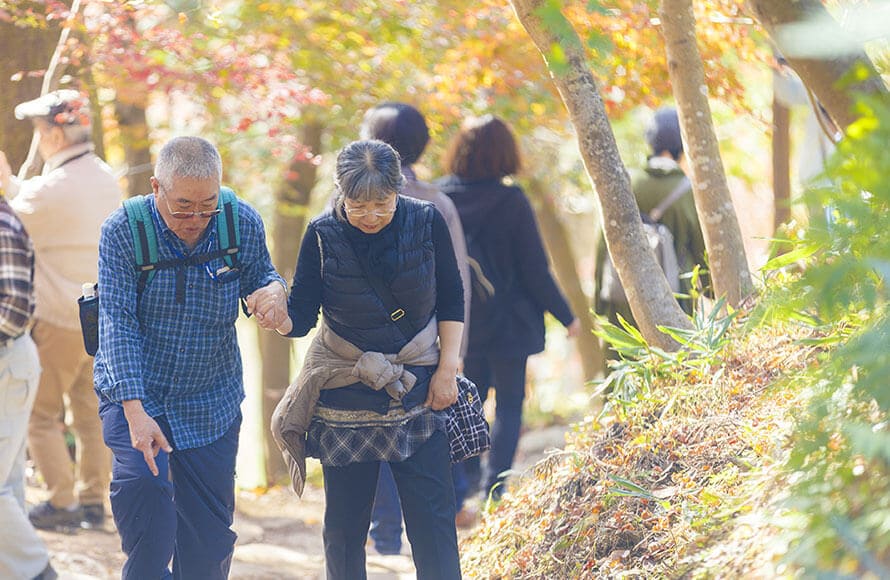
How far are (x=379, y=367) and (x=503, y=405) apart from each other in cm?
243

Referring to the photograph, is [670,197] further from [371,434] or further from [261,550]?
[261,550]

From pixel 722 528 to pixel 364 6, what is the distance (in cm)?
602

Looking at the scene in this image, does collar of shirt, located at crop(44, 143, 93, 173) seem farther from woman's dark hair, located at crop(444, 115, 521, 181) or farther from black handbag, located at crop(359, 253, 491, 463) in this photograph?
black handbag, located at crop(359, 253, 491, 463)

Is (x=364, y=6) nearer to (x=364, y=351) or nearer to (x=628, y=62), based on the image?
(x=628, y=62)

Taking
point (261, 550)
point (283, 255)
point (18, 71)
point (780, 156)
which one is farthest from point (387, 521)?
point (283, 255)

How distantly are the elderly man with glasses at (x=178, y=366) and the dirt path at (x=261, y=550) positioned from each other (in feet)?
4.25

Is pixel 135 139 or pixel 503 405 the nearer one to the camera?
pixel 503 405

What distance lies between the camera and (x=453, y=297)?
13.6ft

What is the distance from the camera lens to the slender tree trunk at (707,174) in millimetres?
5312

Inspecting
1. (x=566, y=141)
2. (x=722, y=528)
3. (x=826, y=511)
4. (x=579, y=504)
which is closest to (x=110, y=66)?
(x=579, y=504)

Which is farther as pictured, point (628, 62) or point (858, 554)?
point (628, 62)

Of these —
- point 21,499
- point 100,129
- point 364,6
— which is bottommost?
point 21,499

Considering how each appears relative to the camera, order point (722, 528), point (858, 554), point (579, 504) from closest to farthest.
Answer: point (858, 554) → point (722, 528) → point (579, 504)

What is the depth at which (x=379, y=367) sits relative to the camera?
12.9 ft
